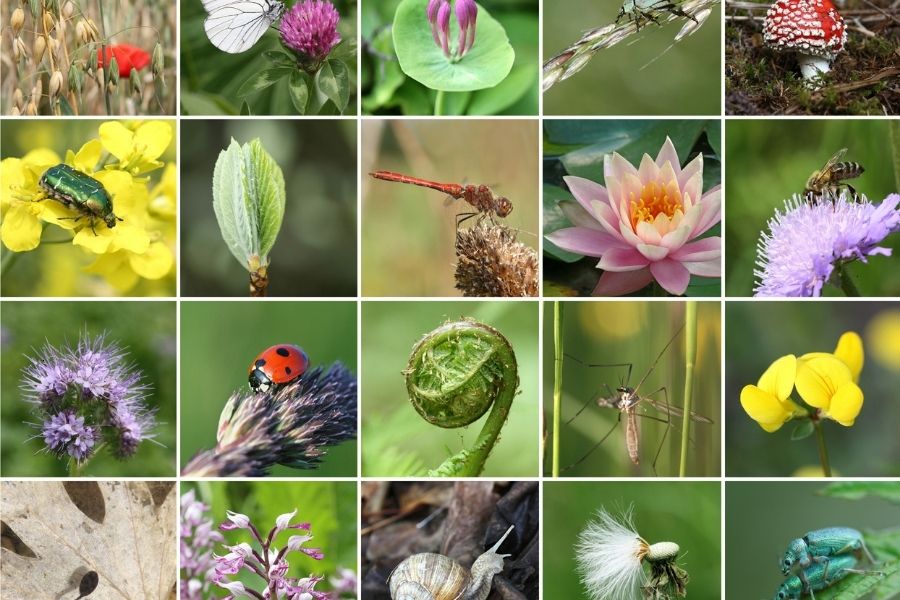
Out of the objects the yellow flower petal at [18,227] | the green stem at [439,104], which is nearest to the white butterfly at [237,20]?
the green stem at [439,104]

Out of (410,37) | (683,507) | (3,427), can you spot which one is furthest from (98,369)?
(683,507)

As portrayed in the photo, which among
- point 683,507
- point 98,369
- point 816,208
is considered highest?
point 816,208

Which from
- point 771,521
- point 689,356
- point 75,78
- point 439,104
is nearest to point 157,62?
point 75,78

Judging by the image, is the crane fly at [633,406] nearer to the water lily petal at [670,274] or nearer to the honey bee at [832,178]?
the water lily petal at [670,274]

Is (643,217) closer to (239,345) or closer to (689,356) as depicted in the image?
(689,356)

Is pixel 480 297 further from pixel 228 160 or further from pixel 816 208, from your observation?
pixel 816 208

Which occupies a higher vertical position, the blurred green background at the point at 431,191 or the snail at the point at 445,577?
the blurred green background at the point at 431,191

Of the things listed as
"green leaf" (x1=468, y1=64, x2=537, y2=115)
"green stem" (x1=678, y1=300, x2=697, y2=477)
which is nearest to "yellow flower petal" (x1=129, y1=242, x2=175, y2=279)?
"green leaf" (x1=468, y1=64, x2=537, y2=115)
